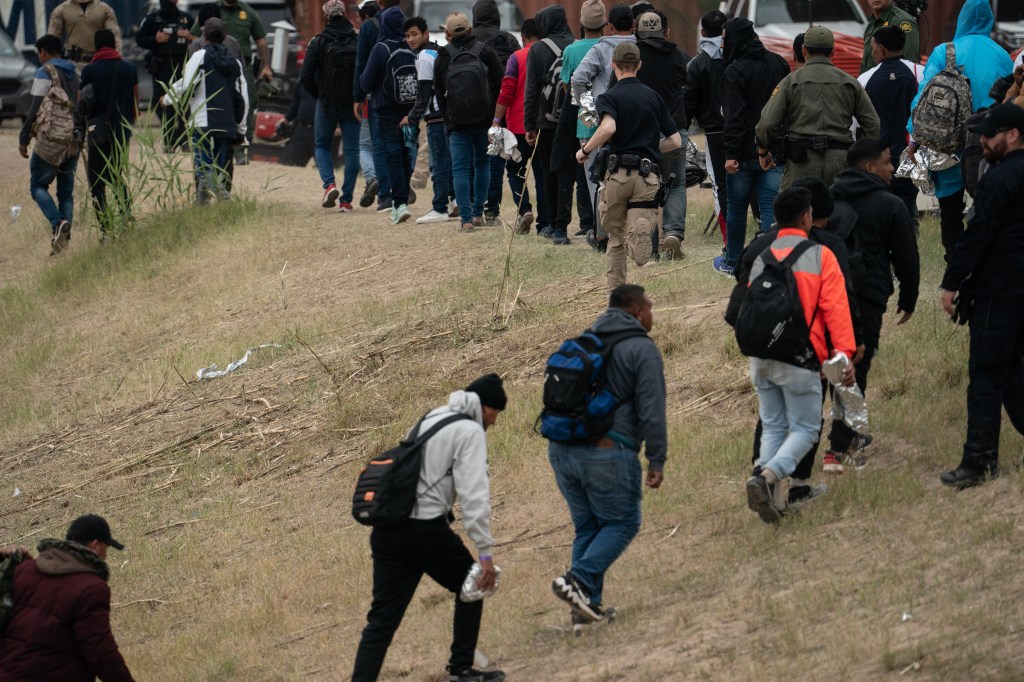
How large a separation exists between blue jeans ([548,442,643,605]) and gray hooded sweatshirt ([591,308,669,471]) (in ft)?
0.29

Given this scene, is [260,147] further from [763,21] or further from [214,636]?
[214,636]

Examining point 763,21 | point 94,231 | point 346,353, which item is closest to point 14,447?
point 346,353

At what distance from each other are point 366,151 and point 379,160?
2.28 ft

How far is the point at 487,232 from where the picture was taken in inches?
559

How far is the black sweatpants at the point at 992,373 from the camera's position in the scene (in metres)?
7.04

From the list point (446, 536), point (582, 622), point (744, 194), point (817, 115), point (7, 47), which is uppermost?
point (817, 115)

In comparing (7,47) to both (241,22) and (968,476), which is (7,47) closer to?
(241,22)

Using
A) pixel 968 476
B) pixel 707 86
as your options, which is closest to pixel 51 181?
pixel 707 86

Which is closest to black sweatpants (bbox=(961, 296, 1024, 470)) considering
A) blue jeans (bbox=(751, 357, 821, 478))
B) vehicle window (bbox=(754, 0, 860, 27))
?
blue jeans (bbox=(751, 357, 821, 478))

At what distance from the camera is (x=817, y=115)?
379 inches

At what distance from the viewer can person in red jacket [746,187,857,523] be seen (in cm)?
693

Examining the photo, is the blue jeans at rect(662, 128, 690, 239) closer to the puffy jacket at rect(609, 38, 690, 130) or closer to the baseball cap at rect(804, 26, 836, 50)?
the puffy jacket at rect(609, 38, 690, 130)

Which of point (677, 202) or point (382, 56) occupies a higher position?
point (382, 56)

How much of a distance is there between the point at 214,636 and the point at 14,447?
4.93 meters
